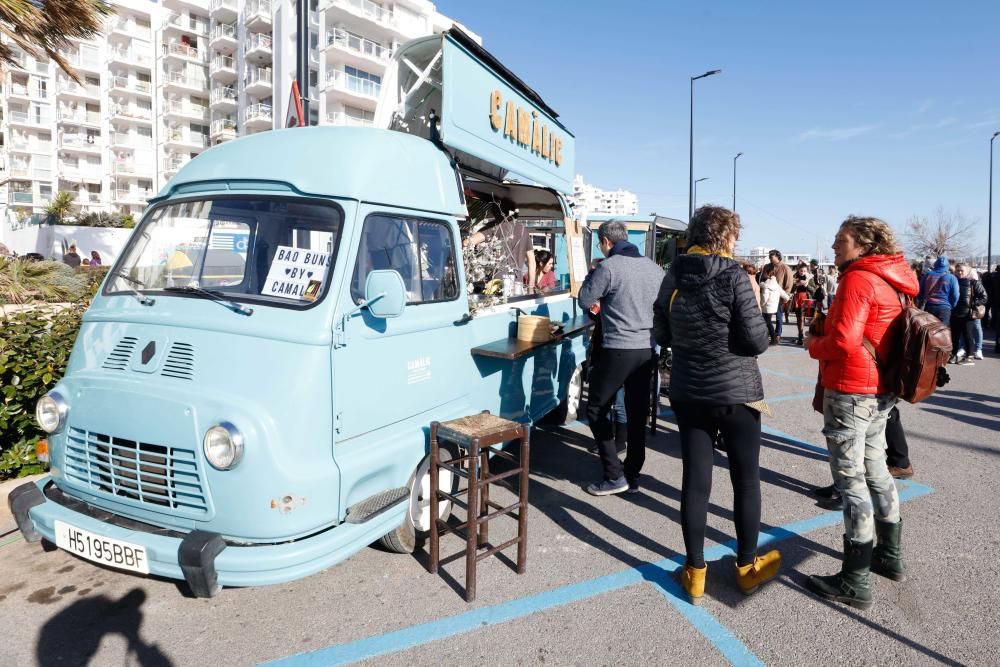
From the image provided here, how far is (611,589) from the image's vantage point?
3486 mm

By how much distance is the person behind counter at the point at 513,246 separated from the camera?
7.17 meters

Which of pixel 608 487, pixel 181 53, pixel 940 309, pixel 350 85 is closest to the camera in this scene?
pixel 608 487

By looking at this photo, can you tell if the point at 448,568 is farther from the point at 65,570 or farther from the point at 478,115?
the point at 478,115

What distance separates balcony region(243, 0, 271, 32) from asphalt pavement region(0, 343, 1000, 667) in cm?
4938

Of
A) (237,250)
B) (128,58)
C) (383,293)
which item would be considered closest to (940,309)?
(383,293)

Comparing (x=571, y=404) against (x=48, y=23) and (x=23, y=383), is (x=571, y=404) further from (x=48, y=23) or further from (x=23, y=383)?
(x=48, y=23)

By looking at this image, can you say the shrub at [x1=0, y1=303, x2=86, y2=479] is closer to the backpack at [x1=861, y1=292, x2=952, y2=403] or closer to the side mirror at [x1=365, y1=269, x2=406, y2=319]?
the side mirror at [x1=365, y1=269, x2=406, y2=319]

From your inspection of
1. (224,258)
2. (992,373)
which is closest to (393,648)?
(224,258)

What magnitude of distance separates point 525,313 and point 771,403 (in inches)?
178

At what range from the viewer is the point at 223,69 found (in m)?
48.4

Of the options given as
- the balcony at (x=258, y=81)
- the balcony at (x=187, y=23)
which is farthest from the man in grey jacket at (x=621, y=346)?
the balcony at (x=187, y=23)

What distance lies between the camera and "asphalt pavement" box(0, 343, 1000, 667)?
114 inches

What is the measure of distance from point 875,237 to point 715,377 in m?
1.24

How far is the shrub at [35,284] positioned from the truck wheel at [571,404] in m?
5.88
